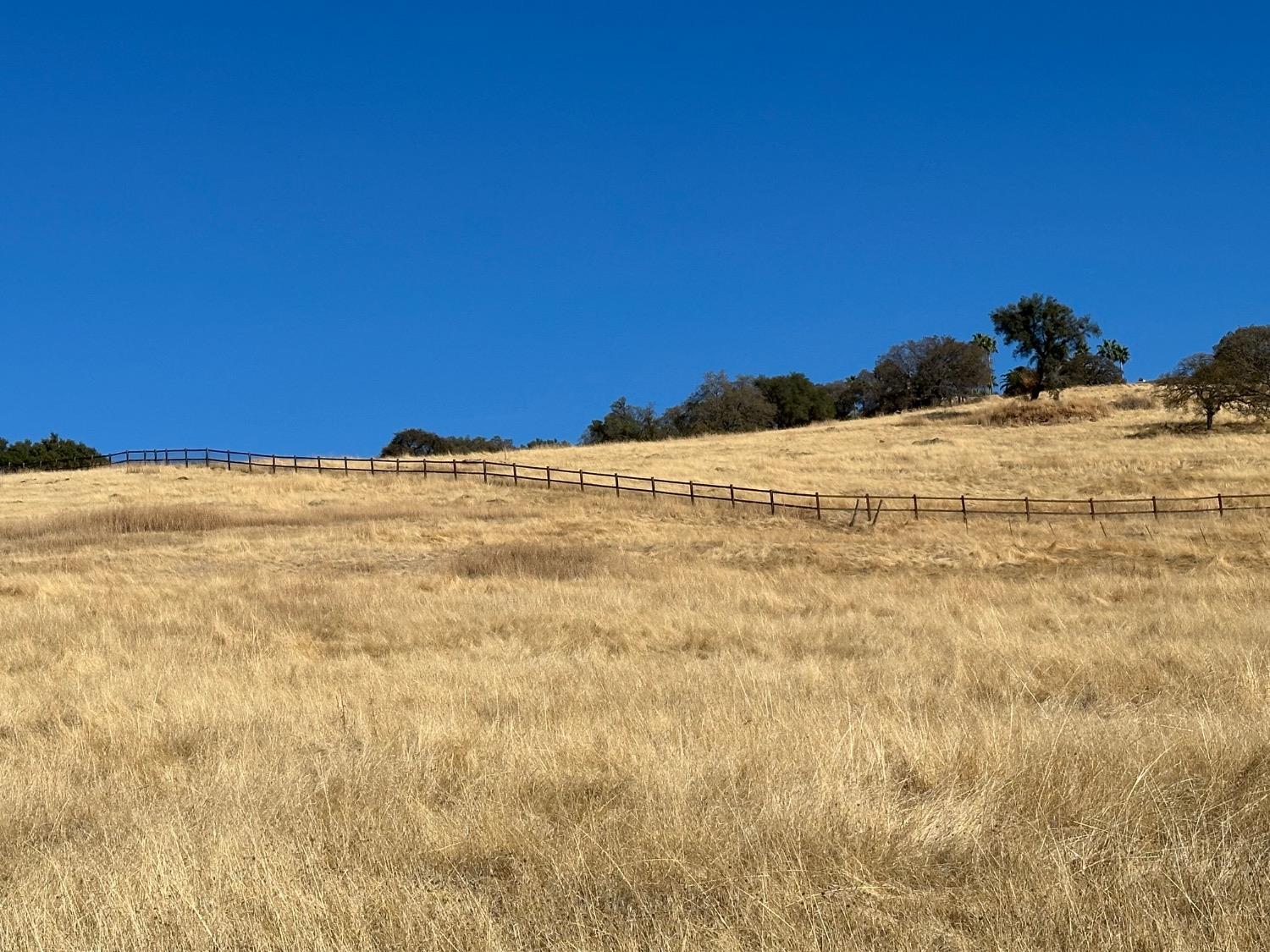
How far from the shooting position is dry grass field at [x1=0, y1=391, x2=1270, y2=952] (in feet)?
14.8

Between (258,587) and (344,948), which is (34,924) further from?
(258,587)

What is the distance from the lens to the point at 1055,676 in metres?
10.6

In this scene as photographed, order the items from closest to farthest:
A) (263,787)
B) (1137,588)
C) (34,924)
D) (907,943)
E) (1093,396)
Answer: (907,943) → (34,924) → (263,787) → (1137,588) → (1093,396)

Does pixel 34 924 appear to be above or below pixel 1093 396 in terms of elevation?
below

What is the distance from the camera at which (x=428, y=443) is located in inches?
4341

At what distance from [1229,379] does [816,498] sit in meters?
33.7

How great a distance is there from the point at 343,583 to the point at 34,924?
1801 cm

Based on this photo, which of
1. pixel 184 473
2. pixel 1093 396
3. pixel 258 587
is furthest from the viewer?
pixel 1093 396

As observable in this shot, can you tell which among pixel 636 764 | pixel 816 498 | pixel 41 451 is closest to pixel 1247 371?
pixel 816 498

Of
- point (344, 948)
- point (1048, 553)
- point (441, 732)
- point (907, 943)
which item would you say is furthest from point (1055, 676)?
point (1048, 553)

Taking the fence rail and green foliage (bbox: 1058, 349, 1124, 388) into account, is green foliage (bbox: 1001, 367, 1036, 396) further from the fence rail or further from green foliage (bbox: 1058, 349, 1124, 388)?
the fence rail

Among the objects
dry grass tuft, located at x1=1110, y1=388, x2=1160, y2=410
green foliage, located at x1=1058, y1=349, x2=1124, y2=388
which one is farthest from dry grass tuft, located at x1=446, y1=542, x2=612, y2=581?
green foliage, located at x1=1058, y1=349, x2=1124, y2=388

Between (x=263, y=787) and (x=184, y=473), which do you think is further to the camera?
(x=184, y=473)

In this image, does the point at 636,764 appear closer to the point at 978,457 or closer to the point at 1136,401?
the point at 978,457
